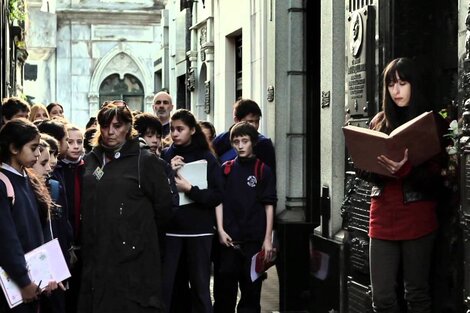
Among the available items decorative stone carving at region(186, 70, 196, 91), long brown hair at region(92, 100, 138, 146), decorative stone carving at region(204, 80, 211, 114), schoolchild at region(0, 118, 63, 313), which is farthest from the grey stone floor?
decorative stone carving at region(186, 70, 196, 91)

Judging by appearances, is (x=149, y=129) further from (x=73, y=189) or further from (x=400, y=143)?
(x=400, y=143)

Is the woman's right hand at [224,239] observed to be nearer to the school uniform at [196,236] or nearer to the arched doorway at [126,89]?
the school uniform at [196,236]

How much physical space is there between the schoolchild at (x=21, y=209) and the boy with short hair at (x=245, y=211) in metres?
2.92

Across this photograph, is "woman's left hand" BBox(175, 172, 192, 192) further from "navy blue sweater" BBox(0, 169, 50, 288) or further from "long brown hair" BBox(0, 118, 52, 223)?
"long brown hair" BBox(0, 118, 52, 223)

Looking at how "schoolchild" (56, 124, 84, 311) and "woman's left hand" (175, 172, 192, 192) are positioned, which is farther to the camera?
"woman's left hand" (175, 172, 192, 192)

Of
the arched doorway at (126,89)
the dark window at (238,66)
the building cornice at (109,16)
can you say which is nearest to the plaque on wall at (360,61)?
the dark window at (238,66)

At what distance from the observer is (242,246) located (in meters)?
9.93

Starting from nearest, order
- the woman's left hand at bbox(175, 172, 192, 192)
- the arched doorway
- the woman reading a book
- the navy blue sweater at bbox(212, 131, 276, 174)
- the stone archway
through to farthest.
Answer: the woman reading a book < the woman's left hand at bbox(175, 172, 192, 192) < the navy blue sweater at bbox(212, 131, 276, 174) < the stone archway < the arched doorway

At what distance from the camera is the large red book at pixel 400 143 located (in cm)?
704

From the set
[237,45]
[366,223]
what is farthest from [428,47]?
[237,45]

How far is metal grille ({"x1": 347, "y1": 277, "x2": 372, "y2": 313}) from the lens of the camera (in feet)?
28.8

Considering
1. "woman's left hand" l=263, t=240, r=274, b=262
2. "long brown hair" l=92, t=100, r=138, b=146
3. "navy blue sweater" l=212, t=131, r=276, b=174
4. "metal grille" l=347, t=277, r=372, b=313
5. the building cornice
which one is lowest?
"metal grille" l=347, t=277, r=372, b=313

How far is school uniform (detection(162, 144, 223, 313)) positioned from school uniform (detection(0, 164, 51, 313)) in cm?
244

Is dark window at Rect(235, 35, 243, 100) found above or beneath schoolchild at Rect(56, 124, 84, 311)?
above
